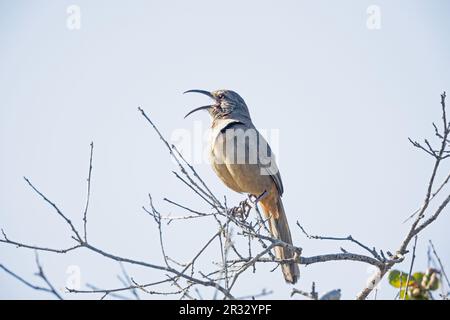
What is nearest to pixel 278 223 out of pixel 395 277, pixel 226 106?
pixel 226 106

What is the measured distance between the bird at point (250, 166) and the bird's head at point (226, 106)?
153 mm

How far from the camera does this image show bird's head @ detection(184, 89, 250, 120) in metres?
7.97

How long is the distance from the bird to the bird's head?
0.15 metres

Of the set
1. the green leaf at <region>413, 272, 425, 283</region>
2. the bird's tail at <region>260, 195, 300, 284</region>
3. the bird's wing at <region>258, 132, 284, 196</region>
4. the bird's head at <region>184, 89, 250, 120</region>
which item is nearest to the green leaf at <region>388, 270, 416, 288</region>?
the green leaf at <region>413, 272, 425, 283</region>

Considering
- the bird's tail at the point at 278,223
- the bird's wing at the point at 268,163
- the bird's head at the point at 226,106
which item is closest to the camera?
the bird's tail at the point at 278,223

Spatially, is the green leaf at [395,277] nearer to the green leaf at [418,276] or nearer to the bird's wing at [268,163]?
the green leaf at [418,276]

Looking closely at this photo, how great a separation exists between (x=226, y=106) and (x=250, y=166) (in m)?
1.30

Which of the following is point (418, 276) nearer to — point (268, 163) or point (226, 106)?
point (268, 163)

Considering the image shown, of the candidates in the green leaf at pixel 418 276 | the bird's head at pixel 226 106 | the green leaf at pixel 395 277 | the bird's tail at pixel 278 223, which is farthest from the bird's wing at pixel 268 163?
the green leaf at pixel 418 276

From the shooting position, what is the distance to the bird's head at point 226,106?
797cm

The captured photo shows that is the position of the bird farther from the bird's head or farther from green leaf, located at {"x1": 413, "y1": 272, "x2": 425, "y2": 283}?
green leaf, located at {"x1": 413, "y1": 272, "x2": 425, "y2": 283}

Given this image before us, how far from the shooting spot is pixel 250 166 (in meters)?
7.12
